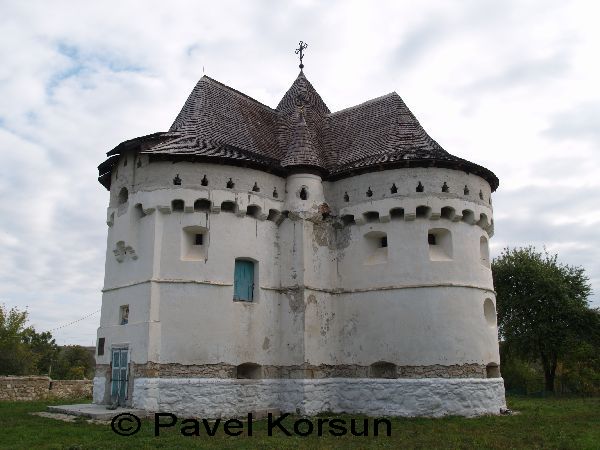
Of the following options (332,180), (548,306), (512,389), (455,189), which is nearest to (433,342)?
(455,189)

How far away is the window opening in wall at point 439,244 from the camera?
19.1 m

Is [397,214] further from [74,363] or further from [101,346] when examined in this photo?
[74,363]

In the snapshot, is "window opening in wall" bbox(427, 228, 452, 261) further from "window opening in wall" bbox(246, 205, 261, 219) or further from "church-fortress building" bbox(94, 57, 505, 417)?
"window opening in wall" bbox(246, 205, 261, 219)

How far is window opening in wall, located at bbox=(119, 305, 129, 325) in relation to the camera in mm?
18288

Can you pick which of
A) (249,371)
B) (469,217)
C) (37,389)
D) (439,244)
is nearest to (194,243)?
(249,371)

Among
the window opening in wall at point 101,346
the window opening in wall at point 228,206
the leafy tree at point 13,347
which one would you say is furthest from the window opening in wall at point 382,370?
the leafy tree at point 13,347

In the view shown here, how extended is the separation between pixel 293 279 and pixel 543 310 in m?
22.9

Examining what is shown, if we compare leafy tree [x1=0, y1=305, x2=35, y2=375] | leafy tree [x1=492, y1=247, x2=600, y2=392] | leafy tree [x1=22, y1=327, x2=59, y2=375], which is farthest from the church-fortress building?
leafy tree [x1=22, y1=327, x2=59, y2=375]

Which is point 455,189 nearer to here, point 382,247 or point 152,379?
point 382,247

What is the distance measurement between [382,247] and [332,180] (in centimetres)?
327

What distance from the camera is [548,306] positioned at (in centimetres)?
3516

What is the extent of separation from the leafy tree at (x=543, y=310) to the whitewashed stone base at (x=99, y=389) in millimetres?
27074

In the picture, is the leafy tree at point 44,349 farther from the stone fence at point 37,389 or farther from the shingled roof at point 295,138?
the shingled roof at point 295,138

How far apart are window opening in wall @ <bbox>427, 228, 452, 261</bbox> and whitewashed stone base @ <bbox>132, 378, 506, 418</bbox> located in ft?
Result: 13.7
